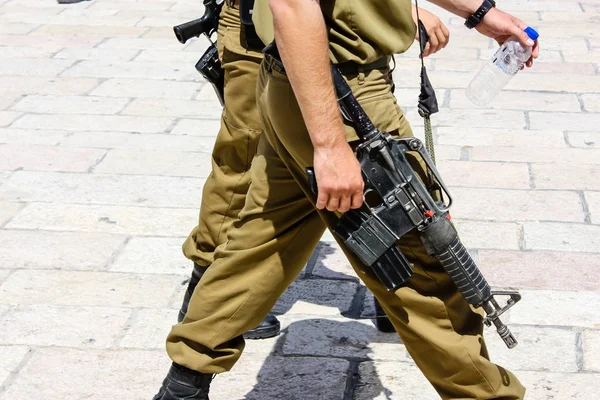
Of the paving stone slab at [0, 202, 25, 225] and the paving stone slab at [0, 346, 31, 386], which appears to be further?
the paving stone slab at [0, 202, 25, 225]

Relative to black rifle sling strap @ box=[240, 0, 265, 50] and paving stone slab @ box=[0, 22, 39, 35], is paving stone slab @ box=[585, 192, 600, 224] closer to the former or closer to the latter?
black rifle sling strap @ box=[240, 0, 265, 50]

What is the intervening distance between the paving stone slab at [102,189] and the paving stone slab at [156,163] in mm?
76

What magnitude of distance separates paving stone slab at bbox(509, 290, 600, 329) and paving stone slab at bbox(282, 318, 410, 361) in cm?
48

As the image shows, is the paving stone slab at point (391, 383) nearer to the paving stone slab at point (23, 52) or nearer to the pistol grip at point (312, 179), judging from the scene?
the pistol grip at point (312, 179)

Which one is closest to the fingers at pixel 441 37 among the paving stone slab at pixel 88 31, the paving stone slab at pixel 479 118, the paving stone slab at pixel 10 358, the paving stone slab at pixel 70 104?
the paving stone slab at pixel 10 358

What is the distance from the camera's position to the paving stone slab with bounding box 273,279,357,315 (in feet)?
11.9

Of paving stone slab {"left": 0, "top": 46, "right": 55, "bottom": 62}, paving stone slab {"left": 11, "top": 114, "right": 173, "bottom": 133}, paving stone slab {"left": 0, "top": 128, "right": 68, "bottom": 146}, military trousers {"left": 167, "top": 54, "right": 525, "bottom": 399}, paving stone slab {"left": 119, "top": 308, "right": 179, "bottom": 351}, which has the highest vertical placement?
military trousers {"left": 167, "top": 54, "right": 525, "bottom": 399}

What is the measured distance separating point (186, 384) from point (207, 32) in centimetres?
130

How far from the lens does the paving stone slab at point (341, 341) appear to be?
3.31m

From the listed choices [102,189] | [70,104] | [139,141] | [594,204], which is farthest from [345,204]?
[70,104]

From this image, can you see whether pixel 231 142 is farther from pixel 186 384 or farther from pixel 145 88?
pixel 145 88

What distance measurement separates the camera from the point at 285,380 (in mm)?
3152

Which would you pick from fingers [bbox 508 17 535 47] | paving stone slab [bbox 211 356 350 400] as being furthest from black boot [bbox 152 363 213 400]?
fingers [bbox 508 17 535 47]

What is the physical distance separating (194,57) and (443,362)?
5.16 meters
